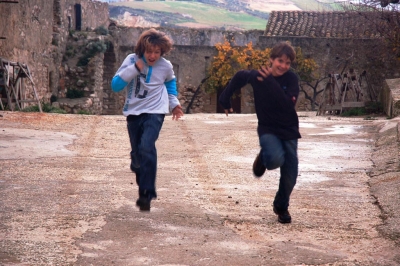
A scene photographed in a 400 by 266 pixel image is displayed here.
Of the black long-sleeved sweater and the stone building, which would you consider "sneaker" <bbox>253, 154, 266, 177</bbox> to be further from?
the stone building

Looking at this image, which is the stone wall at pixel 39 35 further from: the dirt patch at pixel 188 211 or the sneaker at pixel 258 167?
the sneaker at pixel 258 167

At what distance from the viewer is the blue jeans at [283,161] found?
5.37m

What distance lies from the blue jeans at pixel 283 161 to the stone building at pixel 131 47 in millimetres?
16525

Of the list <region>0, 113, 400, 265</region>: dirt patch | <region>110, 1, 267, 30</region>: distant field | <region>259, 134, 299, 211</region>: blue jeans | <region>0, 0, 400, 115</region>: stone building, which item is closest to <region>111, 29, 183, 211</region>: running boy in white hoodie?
<region>0, 113, 400, 265</region>: dirt patch

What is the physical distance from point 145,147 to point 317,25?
28637 mm

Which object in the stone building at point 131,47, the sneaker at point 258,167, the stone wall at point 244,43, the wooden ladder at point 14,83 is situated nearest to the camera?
the sneaker at point 258,167

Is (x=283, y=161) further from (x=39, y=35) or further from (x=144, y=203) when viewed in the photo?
(x=39, y=35)

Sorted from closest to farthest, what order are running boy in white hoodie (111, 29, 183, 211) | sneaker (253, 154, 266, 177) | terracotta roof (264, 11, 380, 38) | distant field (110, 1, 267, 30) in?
running boy in white hoodie (111, 29, 183, 211) < sneaker (253, 154, 266, 177) < terracotta roof (264, 11, 380, 38) < distant field (110, 1, 267, 30)

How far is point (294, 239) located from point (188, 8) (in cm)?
8742

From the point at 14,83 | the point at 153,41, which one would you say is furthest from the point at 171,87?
the point at 14,83

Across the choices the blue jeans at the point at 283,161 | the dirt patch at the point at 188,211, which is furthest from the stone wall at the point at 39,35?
the blue jeans at the point at 283,161

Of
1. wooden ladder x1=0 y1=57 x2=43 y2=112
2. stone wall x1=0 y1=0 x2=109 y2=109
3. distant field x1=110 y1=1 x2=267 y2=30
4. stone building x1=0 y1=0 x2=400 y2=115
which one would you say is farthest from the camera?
distant field x1=110 y1=1 x2=267 y2=30

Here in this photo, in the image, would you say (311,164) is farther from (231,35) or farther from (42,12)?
(231,35)

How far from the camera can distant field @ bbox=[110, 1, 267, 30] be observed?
8250cm
